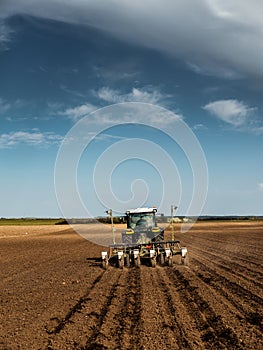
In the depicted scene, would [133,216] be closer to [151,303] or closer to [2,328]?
[151,303]

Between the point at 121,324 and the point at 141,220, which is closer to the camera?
the point at 121,324

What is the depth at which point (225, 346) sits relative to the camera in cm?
650

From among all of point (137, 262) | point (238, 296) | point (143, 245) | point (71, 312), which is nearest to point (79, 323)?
point (71, 312)

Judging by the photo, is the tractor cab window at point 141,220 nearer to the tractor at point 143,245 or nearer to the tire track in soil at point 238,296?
the tractor at point 143,245

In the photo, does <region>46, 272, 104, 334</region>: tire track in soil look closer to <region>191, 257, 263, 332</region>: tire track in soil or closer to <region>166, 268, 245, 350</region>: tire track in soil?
<region>166, 268, 245, 350</region>: tire track in soil

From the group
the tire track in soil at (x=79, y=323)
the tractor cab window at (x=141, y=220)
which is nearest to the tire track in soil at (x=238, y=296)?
the tire track in soil at (x=79, y=323)

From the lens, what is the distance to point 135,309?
908cm

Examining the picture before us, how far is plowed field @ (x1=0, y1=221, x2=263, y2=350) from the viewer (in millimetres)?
6898

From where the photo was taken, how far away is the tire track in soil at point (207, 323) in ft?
21.7

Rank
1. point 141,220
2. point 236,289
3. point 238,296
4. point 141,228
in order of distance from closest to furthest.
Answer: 1. point 238,296
2. point 236,289
3. point 141,228
4. point 141,220

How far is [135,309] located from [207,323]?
73.7 inches

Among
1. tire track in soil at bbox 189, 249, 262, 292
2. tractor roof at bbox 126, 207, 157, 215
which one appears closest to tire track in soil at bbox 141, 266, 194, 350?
tire track in soil at bbox 189, 249, 262, 292

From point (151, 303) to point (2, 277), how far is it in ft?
25.6

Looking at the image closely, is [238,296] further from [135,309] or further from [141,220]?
[141,220]
